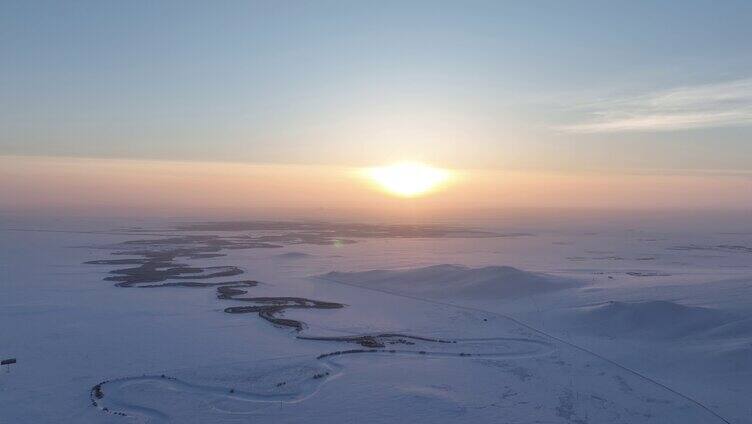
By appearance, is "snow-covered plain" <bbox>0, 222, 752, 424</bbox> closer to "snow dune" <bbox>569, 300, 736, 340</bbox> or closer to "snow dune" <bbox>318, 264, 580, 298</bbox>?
"snow dune" <bbox>569, 300, 736, 340</bbox>

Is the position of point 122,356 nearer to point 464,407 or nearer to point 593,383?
point 464,407

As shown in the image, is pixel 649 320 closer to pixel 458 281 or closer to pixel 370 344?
pixel 370 344

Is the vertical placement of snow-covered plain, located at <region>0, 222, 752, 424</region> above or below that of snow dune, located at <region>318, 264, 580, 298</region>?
below

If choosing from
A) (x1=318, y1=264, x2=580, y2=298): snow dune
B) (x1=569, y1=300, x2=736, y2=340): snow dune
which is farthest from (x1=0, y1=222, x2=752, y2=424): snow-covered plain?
(x1=318, y1=264, x2=580, y2=298): snow dune

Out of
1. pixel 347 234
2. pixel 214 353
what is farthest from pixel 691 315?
pixel 347 234

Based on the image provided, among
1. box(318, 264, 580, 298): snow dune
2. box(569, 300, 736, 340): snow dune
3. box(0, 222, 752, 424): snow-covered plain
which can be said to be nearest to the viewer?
box(0, 222, 752, 424): snow-covered plain

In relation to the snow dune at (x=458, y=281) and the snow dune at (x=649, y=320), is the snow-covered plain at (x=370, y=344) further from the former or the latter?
the snow dune at (x=458, y=281)

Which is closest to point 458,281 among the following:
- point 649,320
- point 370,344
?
point 649,320
